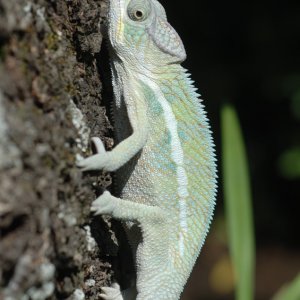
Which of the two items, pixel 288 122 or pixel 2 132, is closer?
pixel 2 132

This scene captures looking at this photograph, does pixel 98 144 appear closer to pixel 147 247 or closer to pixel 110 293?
pixel 147 247

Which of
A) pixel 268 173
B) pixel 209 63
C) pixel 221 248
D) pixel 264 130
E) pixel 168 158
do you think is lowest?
pixel 221 248

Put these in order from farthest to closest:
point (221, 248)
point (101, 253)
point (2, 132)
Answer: point (221, 248) → point (101, 253) → point (2, 132)

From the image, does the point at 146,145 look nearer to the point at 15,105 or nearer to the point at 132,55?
the point at 132,55

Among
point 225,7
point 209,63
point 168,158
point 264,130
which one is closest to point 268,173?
point 264,130

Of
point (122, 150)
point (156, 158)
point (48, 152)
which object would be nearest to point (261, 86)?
point (156, 158)

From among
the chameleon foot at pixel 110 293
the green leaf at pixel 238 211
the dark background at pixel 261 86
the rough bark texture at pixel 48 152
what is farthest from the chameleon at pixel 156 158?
the dark background at pixel 261 86

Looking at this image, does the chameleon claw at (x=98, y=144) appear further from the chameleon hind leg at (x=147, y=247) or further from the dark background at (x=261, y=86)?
the dark background at (x=261, y=86)
